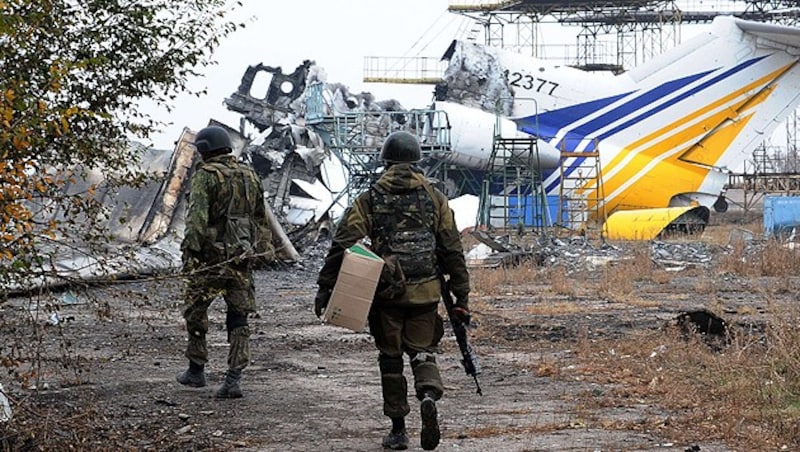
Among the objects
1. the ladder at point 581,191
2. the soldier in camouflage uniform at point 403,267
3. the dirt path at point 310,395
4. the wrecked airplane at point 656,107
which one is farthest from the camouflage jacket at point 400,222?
the wrecked airplane at point 656,107

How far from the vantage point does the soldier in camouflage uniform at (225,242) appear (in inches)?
258

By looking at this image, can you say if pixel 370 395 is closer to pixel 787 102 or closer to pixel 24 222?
pixel 24 222

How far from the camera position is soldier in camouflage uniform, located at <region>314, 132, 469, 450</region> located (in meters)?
5.36

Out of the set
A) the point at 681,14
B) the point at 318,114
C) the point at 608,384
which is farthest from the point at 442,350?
the point at 681,14

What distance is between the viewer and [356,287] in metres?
5.25

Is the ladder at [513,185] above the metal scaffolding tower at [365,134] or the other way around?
the other way around

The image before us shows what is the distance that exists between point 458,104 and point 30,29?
25.2 meters

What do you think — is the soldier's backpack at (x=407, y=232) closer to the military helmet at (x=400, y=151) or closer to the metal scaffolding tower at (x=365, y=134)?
the military helmet at (x=400, y=151)

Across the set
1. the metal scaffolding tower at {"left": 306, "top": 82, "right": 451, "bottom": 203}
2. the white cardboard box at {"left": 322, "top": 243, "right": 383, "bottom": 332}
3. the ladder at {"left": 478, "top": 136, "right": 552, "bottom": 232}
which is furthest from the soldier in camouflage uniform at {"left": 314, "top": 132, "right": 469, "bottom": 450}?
the metal scaffolding tower at {"left": 306, "top": 82, "right": 451, "bottom": 203}

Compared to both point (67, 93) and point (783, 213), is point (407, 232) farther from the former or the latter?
point (783, 213)

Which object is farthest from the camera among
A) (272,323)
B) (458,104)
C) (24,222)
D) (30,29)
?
(458,104)

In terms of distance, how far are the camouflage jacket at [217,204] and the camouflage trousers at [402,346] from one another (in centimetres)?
129

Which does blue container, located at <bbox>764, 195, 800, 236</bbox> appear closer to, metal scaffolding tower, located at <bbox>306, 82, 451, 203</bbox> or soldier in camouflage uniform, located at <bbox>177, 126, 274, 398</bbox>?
metal scaffolding tower, located at <bbox>306, 82, 451, 203</bbox>

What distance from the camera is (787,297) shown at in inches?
503
